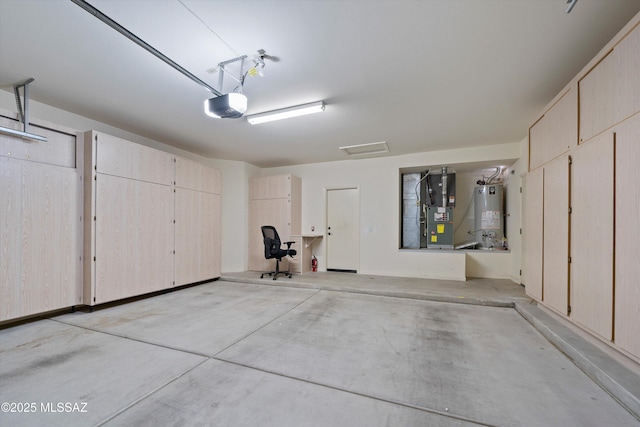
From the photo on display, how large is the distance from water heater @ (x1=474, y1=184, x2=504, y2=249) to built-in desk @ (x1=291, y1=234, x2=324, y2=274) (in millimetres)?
3679

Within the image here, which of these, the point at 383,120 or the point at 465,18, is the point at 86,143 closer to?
the point at 383,120

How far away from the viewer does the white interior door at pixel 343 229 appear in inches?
233

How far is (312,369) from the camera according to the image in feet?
6.45

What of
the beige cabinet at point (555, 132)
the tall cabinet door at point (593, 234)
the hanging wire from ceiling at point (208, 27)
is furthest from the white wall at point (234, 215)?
the tall cabinet door at point (593, 234)

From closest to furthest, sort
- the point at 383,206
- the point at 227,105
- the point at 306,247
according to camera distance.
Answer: the point at 227,105 → the point at 383,206 → the point at 306,247

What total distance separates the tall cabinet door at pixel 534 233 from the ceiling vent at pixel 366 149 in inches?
94.5

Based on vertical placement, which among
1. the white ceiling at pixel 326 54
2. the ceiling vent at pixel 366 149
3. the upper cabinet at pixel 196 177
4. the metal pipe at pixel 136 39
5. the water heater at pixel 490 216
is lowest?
the water heater at pixel 490 216

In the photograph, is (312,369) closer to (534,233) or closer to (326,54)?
(326,54)

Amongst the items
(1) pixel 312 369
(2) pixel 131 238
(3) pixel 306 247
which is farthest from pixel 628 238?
(2) pixel 131 238

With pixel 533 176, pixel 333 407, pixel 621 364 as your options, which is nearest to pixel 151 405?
pixel 333 407

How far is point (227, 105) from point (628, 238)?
11.7ft

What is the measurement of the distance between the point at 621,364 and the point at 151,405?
3.42m

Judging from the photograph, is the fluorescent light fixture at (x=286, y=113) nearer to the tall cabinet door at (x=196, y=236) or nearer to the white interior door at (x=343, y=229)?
the tall cabinet door at (x=196, y=236)

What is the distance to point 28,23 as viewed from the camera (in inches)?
76.2
